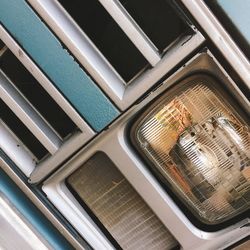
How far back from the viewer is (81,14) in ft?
4.60

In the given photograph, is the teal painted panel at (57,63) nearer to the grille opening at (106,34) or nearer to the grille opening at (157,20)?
the grille opening at (106,34)

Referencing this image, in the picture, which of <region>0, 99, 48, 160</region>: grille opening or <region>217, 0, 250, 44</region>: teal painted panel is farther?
<region>0, 99, 48, 160</region>: grille opening

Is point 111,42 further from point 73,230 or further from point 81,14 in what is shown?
point 73,230

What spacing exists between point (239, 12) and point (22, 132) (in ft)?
2.59

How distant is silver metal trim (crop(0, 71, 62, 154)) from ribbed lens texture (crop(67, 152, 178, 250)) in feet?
0.43

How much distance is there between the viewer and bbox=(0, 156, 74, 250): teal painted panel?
154cm

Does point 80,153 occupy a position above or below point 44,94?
below

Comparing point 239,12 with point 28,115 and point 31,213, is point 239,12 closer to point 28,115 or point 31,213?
point 28,115

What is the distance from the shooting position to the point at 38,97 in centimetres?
149

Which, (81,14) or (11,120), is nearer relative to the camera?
(81,14)

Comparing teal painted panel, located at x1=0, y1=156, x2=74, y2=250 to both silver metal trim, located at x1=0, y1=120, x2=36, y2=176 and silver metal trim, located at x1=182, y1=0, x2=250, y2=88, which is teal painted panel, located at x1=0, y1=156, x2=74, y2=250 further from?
silver metal trim, located at x1=182, y1=0, x2=250, y2=88

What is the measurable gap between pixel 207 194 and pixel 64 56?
0.60 m

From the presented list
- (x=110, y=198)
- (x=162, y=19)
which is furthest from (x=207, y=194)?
(x=162, y=19)

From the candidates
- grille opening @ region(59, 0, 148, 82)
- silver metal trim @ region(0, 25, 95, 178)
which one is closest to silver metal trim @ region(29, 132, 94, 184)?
silver metal trim @ region(0, 25, 95, 178)
